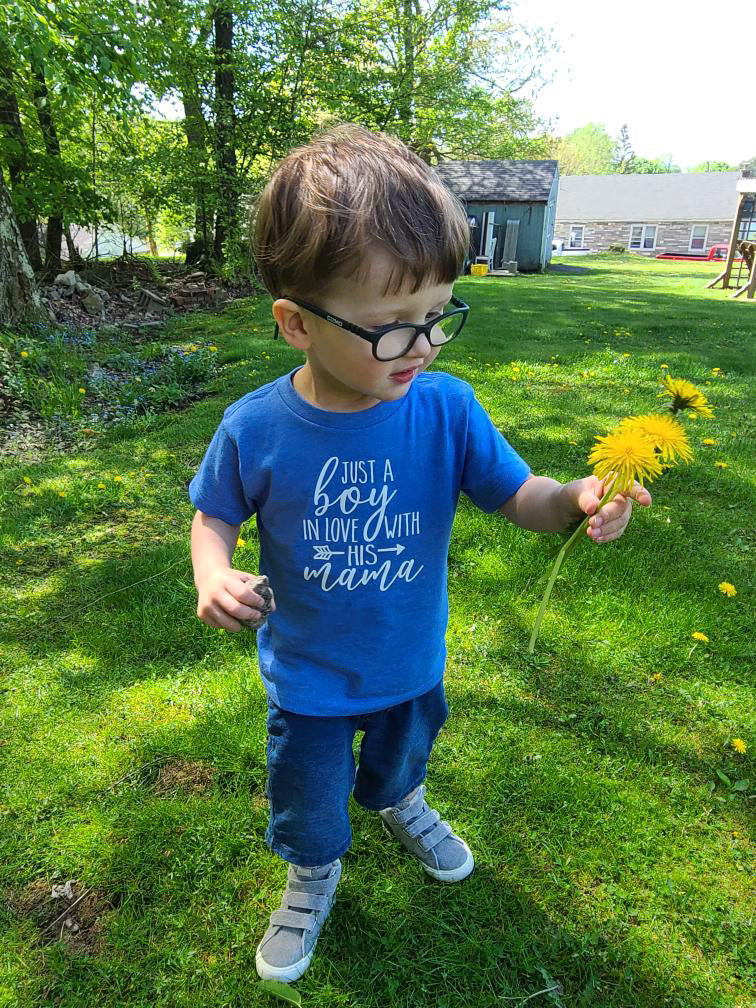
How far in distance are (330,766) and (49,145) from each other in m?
11.7

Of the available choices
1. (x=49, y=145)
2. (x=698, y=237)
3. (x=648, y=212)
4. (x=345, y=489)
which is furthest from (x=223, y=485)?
(x=648, y=212)

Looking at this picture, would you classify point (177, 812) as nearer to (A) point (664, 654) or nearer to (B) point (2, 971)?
(B) point (2, 971)

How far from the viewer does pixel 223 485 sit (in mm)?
1450

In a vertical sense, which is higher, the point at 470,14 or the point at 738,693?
the point at 470,14

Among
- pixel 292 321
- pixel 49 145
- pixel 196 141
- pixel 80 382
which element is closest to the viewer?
pixel 292 321

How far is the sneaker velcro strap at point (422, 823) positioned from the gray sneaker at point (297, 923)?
0.78ft

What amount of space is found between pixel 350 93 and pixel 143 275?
511 cm

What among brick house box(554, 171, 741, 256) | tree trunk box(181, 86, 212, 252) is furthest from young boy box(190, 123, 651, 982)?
brick house box(554, 171, 741, 256)

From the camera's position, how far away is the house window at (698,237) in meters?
43.2

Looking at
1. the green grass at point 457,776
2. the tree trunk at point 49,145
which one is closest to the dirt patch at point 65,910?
the green grass at point 457,776

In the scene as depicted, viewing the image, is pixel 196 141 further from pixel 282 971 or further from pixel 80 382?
pixel 282 971

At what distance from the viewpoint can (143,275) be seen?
12.3 meters

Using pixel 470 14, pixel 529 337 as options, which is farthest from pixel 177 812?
pixel 470 14

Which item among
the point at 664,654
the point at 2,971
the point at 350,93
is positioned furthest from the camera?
the point at 350,93
